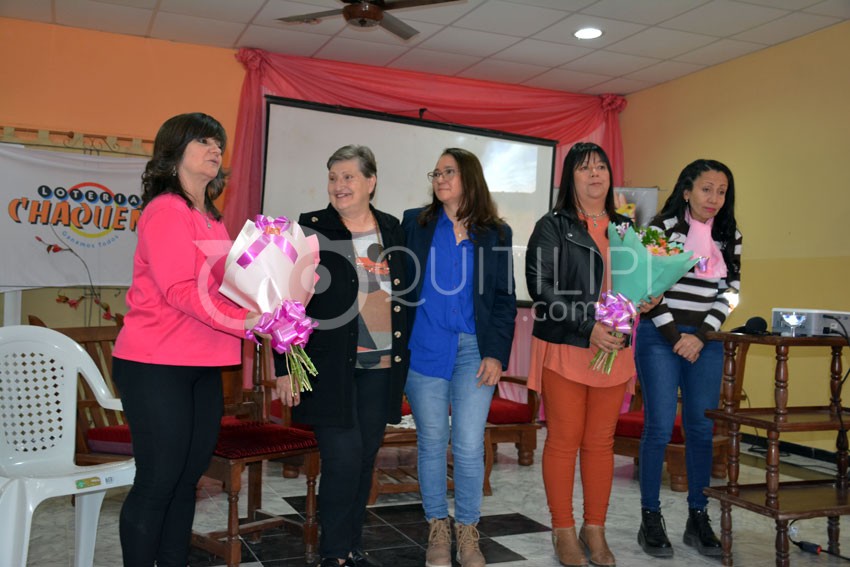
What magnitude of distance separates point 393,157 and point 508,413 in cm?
257

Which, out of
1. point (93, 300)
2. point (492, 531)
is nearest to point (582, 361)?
point (492, 531)

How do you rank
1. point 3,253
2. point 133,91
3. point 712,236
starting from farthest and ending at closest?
point 133,91
point 3,253
point 712,236

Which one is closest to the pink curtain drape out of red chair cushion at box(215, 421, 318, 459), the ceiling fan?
the ceiling fan

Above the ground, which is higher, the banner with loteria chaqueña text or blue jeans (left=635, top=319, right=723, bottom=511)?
the banner with loteria chaqueña text

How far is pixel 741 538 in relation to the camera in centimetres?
312

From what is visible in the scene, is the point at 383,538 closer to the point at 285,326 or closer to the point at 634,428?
the point at 285,326

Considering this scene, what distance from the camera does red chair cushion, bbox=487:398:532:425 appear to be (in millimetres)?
4180

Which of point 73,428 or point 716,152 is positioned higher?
point 716,152

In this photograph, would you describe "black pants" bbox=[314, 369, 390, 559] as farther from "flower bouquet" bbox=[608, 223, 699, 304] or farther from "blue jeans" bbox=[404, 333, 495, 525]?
"flower bouquet" bbox=[608, 223, 699, 304]

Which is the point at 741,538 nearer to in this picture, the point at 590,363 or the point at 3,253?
the point at 590,363

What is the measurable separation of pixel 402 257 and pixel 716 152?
14.7 feet

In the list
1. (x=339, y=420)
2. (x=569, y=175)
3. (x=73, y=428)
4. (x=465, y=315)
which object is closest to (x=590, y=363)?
(x=465, y=315)

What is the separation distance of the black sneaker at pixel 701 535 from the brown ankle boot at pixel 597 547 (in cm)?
41

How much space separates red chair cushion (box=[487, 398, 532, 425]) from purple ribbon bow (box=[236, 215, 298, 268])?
237 cm
